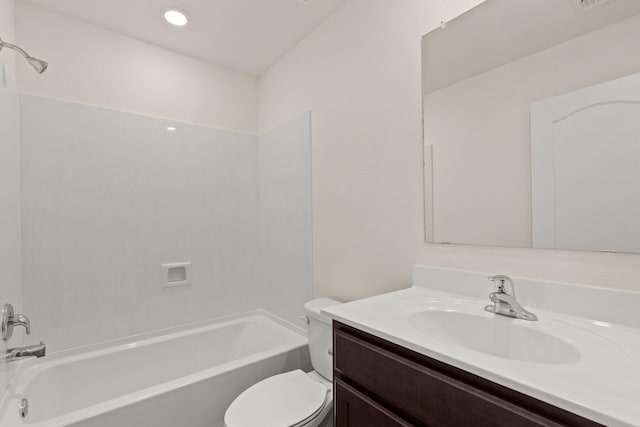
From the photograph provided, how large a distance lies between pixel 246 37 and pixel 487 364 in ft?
7.13

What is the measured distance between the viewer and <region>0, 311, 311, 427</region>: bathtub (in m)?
1.30

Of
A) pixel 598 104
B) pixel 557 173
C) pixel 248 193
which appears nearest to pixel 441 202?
pixel 557 173

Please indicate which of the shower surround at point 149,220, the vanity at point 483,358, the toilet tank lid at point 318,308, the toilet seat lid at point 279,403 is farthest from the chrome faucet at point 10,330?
the vanity at point 483,358

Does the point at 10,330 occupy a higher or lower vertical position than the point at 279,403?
higher

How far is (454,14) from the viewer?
3.88 ft

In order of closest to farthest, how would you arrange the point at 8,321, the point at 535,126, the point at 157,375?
the point at 535,126 < the point at 8,321 < the point at 157,375

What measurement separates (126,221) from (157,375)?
995 millimetres

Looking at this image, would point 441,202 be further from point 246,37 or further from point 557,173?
point 246,37

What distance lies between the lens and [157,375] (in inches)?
75.1

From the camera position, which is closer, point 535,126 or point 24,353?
point 535,126

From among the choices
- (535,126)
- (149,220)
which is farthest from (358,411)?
(149,220)

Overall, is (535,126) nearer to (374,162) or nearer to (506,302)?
(506,302)

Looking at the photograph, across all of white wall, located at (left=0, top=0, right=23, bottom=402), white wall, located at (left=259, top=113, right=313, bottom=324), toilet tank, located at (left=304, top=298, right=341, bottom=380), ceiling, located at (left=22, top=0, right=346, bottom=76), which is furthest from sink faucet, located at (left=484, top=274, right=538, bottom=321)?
white wall, located at (left=0, top=0, right=23, bottom=402)

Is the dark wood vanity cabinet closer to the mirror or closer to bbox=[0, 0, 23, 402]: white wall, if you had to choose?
the mirror
